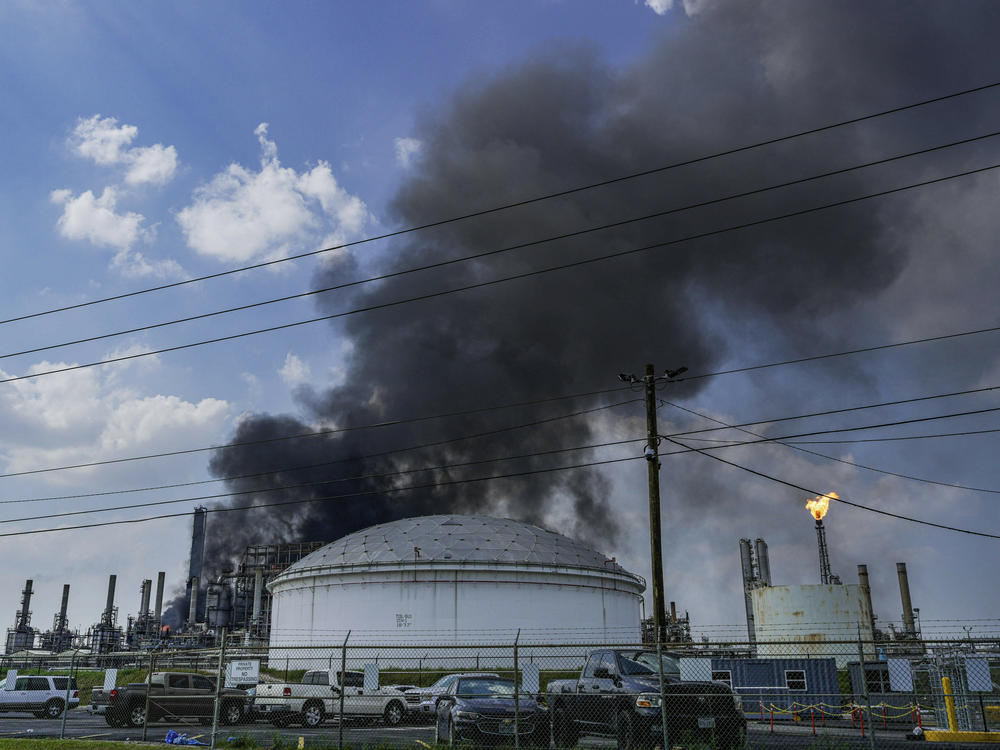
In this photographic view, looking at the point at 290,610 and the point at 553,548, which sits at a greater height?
the point at 553,548

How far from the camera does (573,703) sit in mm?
15969

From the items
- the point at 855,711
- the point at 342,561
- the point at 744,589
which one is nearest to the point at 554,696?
the point at 855,711

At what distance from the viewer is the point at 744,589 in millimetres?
71688

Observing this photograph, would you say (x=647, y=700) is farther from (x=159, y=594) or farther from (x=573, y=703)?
(x=159, y=594)

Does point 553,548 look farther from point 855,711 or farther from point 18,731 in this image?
point 18,731

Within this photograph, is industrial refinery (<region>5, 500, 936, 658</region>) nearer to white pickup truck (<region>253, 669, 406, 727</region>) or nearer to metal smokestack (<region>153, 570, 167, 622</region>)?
white pickup truck (<region>253, 669, 406, 727</region>)

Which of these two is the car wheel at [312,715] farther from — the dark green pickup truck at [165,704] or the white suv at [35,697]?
the white suv at [35,697]

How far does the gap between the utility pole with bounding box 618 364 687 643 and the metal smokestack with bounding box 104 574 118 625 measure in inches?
3765

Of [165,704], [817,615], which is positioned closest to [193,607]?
[165,704]

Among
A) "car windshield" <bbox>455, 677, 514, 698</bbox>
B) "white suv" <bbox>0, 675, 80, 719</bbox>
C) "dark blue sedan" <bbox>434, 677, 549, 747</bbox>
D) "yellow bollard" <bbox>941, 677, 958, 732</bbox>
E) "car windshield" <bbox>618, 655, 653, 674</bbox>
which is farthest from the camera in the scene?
"white suv" <bbox>0, 675, 80, 719</bbox>

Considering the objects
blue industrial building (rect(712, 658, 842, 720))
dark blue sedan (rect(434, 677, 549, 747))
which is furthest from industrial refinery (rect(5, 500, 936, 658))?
dark blue sedan (rect(434, 677, 549, 747))

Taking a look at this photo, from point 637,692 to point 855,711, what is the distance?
521 inches

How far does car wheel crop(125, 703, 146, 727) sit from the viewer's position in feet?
81.9

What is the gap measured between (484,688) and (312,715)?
9028 mm
